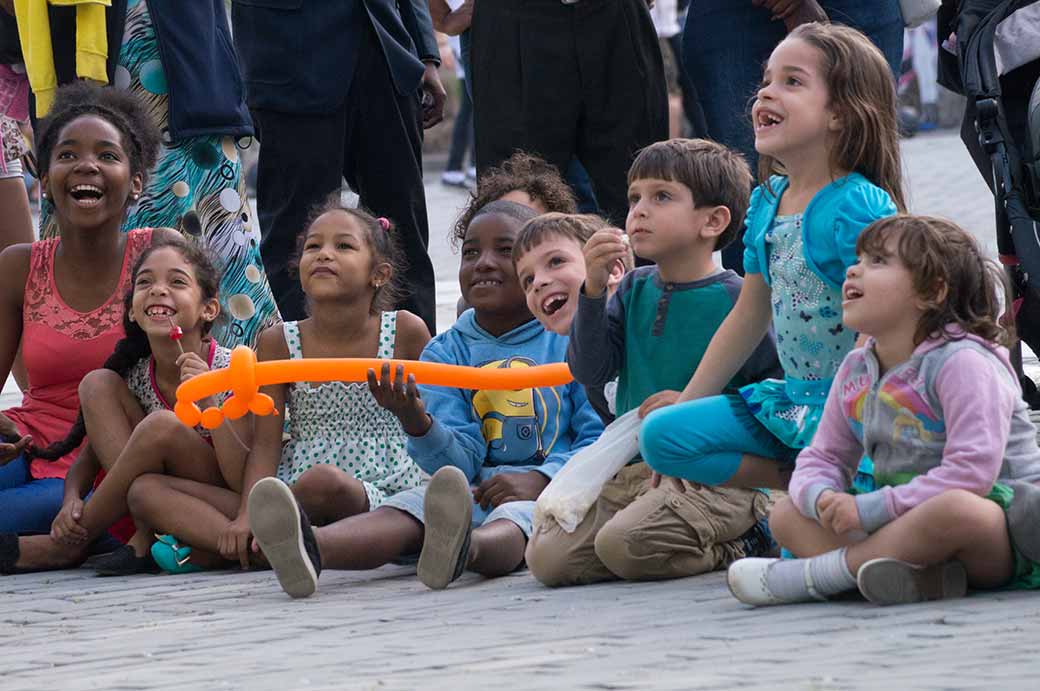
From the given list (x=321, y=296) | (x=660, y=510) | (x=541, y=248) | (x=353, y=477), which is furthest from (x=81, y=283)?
(x=660, y=510)

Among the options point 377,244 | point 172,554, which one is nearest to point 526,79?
point 377,244

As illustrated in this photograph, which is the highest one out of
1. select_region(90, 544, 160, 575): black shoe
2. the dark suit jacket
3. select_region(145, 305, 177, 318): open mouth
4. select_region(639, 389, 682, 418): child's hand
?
the dark suit jacket

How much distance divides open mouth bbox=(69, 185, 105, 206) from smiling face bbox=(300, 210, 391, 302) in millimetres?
742

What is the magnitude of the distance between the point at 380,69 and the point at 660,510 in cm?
245

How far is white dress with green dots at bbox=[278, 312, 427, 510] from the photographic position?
500 centimetres

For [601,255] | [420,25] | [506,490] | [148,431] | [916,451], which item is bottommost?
[506,490]

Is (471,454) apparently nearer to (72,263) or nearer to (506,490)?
(506,490)

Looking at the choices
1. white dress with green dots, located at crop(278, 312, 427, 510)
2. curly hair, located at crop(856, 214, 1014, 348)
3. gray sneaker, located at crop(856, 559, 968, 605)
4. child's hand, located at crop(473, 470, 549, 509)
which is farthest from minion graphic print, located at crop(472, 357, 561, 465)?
gray sneaker, located at crop(856, 559, 968, 605)

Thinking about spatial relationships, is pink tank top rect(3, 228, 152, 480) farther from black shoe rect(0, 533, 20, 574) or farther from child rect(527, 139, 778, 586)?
child rect(527, 139, 778, 586)

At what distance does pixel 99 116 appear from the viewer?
561 cm

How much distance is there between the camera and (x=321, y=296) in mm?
5125

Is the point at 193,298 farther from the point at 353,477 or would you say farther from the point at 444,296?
the point at 444,296

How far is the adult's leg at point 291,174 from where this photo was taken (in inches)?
242

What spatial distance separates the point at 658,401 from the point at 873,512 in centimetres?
85
